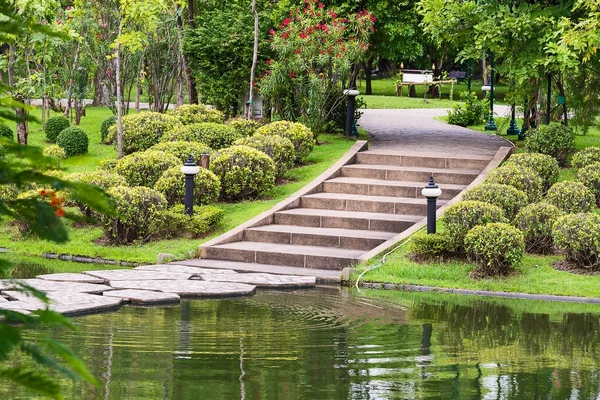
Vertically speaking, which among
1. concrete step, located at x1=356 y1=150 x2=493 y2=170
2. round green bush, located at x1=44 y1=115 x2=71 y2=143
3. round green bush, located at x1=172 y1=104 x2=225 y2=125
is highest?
round green bush, located at x1=172 y1=104 x2=225 y2=125

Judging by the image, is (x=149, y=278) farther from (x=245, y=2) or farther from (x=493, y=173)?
(x=245, y=2)

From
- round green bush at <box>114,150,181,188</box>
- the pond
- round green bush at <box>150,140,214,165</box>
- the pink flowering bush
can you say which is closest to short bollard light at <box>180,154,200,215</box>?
round green bush at <box>114,150,181,188</box>

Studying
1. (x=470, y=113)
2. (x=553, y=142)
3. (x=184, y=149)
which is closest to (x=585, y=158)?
(x=553, y=142)

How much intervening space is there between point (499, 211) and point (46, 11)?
979cm

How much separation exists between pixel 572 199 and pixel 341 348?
6.00 meters

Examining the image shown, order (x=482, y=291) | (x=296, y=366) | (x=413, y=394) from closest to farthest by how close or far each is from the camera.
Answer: (x=413, y=394), (x=296, y=366), (x=482, y=291)

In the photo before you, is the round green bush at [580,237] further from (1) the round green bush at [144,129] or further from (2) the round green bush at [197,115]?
(2) the round green bush at [197,115]

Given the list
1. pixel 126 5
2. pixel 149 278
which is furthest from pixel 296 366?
pixel 126 5

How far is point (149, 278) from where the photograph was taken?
44.9 feet

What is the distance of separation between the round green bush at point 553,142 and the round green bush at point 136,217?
6.49 meters

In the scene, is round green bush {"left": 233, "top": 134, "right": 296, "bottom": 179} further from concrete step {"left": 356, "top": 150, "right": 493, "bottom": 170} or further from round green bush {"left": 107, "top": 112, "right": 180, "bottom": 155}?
round green bush {"left": 107, "top": 112, "right": 180, "bottom": 155}

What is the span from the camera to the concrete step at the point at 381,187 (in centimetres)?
1722

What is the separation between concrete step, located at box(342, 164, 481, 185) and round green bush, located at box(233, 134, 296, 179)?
1007 millimetres

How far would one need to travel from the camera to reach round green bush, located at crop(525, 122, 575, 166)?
18.0 metres
